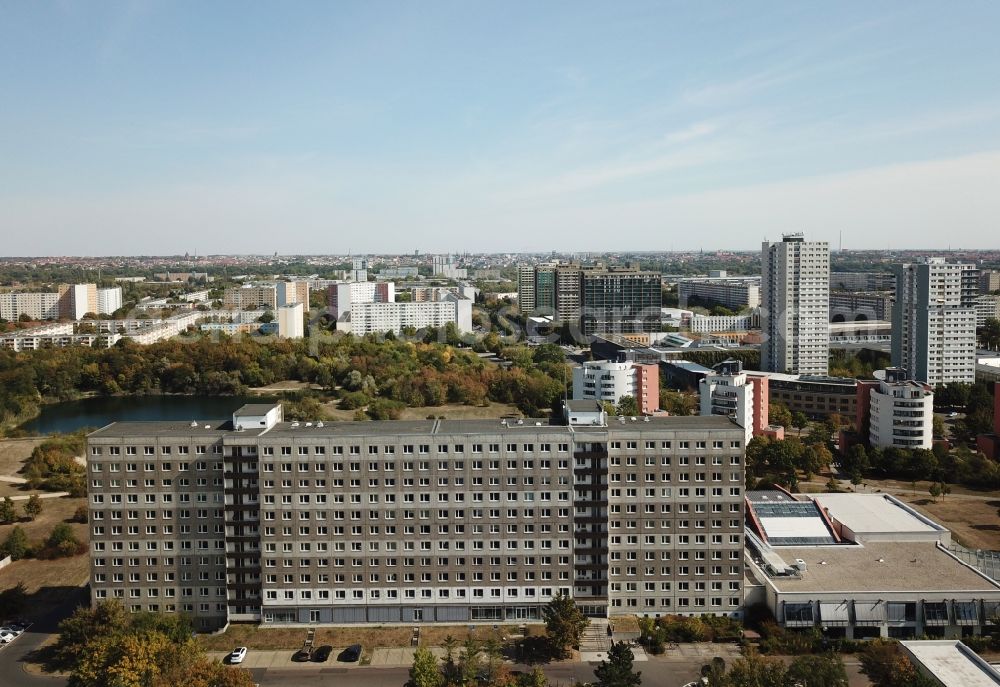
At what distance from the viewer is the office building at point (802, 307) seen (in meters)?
19.0

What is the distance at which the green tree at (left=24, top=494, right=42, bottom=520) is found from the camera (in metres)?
10.6

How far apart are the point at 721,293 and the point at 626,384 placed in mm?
24933

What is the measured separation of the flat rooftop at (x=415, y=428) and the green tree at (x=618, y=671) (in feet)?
5.63

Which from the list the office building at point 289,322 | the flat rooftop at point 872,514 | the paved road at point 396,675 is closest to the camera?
the paved road at point 396,675

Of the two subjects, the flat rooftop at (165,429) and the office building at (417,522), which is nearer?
the office building at (417,522)

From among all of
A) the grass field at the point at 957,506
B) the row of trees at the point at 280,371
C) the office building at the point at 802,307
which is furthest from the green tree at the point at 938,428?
the row of trees at the point at 280,371

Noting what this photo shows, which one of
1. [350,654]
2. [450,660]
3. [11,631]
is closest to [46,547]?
[11,631]

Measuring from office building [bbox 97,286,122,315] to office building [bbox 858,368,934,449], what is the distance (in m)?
28.6

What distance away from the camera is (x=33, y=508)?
10.6m

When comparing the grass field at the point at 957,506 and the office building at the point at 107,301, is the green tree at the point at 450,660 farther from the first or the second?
the office building at the point at 107,301

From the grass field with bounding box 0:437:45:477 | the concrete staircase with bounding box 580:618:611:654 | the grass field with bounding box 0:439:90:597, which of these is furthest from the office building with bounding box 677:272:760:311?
the concrete staircase with bounding box 580:618:611:654

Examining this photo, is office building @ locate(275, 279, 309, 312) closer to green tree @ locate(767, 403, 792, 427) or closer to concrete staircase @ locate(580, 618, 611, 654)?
green tree @ locate(767, 403, 792, 427)

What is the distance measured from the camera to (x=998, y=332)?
2381 cm

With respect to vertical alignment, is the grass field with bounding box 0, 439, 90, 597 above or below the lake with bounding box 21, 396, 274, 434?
above
